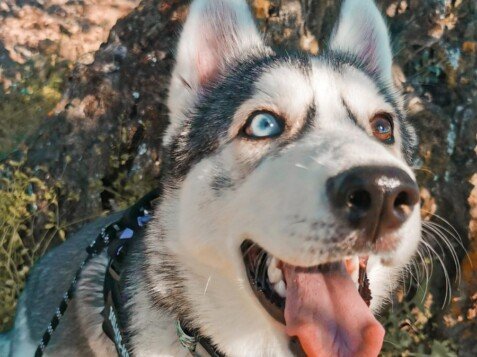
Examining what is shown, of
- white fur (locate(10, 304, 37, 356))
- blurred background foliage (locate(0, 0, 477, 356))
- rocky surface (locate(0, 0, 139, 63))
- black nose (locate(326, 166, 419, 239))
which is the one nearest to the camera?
black nose (locate(326, 166, 419, 239))

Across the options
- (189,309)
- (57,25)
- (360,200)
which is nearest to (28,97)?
(57,25)

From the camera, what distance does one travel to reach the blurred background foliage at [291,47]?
4.42 m

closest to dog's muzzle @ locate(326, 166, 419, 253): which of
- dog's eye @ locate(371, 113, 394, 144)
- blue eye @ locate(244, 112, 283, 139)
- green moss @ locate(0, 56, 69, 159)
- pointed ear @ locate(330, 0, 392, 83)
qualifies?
blue eye @ locate(244, 112, 283, 139)

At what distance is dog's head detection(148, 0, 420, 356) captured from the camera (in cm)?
214

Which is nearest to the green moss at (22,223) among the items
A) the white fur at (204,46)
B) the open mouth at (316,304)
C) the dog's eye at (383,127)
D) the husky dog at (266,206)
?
the husky dog at (266,206)

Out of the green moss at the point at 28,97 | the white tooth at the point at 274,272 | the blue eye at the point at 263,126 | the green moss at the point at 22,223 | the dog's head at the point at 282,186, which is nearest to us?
the dog's head at the point at 282,186

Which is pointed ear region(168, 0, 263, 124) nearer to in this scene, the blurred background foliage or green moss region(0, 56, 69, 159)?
the blurred background foliage

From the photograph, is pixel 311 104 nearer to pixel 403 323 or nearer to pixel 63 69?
pixel 403 323

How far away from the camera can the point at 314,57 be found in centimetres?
313

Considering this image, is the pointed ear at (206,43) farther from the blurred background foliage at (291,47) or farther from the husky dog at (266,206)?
the blurred background foliage at (291,47)

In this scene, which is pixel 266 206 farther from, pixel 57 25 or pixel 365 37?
pixel 57 25

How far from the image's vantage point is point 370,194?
79.9 inches

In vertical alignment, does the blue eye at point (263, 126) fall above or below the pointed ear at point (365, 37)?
below

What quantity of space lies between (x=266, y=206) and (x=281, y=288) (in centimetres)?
40
